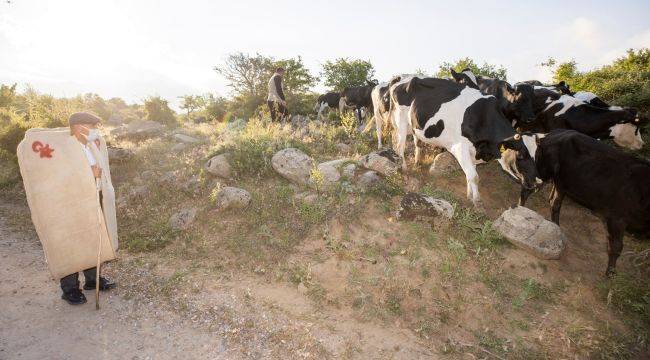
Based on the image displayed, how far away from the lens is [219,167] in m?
8.11

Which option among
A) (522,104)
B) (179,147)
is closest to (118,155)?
(179,147)

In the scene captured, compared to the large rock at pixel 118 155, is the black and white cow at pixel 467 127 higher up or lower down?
higher up

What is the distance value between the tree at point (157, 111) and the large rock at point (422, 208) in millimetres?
16835

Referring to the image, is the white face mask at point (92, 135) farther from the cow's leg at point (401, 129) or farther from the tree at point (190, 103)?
the tree at point (190, 103)

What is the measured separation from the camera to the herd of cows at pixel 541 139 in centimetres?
542

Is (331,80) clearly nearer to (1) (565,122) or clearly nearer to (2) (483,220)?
(1) (565,122)

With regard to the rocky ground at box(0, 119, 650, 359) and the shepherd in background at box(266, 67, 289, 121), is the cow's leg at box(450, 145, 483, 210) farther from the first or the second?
the shepherd in background at box(266, 67, 289, 121)

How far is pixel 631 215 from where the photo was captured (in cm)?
532

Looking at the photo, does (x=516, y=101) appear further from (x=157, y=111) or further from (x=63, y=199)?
(x=157, y=111)

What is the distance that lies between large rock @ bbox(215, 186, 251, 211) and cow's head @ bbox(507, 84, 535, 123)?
651 cm

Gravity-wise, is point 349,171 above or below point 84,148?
below

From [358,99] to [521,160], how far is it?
400 inches

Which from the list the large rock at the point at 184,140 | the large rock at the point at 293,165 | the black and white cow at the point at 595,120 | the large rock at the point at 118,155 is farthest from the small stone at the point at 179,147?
the black and white cow at the point at 595,120

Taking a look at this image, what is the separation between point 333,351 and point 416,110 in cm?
562
